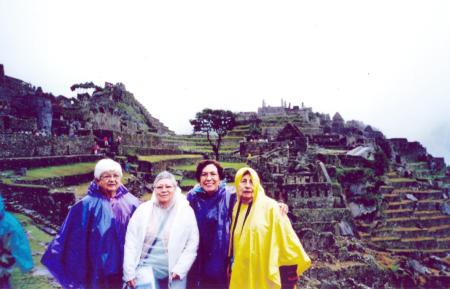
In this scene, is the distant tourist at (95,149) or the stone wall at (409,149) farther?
the stone wall at (409,149)

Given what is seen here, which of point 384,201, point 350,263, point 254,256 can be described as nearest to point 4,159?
point 254,256

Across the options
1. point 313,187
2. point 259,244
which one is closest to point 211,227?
point 259,244

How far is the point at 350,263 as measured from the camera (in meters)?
18.8

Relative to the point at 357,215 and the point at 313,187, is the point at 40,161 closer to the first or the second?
the point at 313,187

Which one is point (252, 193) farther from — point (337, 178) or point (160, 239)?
point (337, 178)

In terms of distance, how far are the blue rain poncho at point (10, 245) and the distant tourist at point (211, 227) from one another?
6.73 feet

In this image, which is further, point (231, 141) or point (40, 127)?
point (231, 141)

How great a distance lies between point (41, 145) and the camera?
1466 cm

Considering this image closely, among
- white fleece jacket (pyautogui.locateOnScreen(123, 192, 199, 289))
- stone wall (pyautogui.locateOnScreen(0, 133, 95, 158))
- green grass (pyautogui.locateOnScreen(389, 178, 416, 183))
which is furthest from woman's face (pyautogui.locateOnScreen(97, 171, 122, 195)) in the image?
green grass (pyautogui.locateOnScreen(389, 178, 416, 183))

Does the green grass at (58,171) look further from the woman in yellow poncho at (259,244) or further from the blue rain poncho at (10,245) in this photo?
the woman in yellow poncho at (259,244)

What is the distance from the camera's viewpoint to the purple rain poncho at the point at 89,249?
4.39 meters

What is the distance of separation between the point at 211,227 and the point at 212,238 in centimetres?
13

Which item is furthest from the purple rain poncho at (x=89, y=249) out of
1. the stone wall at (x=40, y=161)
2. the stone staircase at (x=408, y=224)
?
the stone staircase at (x=408, y=224)

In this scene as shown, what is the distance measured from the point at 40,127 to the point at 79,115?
7.90m
